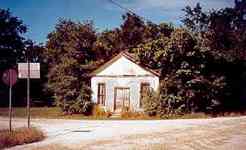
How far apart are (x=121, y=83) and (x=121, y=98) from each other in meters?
1.28

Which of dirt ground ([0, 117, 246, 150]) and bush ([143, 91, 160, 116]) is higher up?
bush ([143, 91, 160, 116])

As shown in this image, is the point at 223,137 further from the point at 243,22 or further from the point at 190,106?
the point at 243,22

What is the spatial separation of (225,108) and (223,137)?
Answer: 2126 cm

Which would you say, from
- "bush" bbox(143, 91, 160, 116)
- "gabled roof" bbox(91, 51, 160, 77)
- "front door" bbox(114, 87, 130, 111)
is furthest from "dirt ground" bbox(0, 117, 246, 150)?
"front door" bbox(114, 87, 130, 111)

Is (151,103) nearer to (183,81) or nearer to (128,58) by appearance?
(183,81)

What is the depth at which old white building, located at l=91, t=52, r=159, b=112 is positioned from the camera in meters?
35.5

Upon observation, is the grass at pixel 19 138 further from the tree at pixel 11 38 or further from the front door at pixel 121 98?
the tree at pixel 11 38

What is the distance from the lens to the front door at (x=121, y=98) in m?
36.2

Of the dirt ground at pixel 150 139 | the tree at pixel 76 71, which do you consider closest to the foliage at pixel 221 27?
the tree at pixel 76 71

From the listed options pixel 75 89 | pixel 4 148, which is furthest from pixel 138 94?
pixel 4 148

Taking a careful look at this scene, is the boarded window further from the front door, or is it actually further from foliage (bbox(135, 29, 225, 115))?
the front door

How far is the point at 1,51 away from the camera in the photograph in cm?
6334

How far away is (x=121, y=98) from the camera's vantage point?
120 feet

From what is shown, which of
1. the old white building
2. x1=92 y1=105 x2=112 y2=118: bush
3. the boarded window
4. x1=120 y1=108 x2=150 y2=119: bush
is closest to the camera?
x1=120 y1=108 x2=150 y2=119: bush
